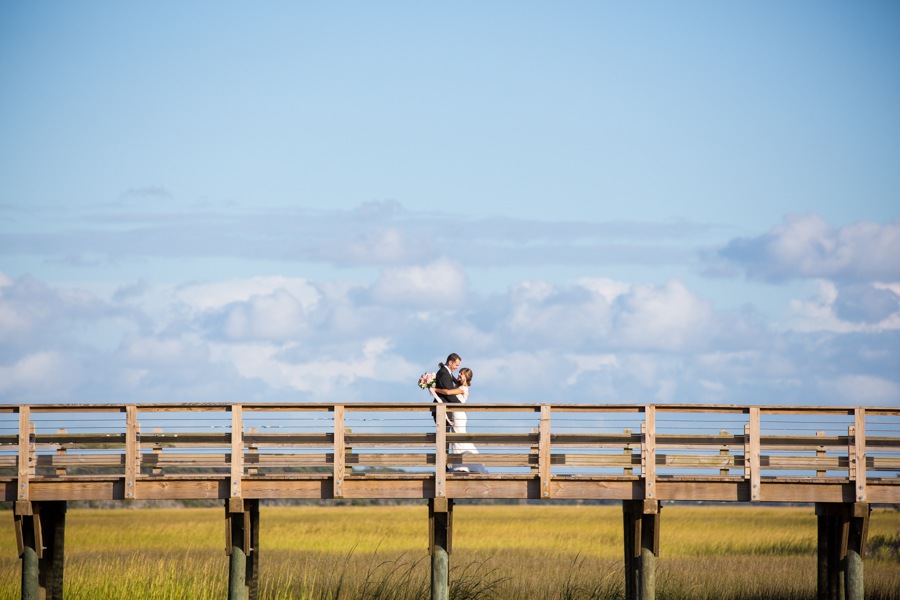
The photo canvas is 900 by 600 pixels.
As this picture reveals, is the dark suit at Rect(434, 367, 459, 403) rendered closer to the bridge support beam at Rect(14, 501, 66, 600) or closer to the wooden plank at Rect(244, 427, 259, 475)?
the wooden plank at Rect(244, 427, 259, 475)

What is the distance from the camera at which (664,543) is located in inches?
1398

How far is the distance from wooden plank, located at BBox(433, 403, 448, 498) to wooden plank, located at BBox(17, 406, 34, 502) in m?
6.79

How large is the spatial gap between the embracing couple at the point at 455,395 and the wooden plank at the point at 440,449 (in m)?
0.23

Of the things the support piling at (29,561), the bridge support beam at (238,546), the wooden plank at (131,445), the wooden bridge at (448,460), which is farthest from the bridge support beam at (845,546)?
the support piling at (29,561)

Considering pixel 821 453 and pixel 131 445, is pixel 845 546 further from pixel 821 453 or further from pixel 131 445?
pixel 131 445

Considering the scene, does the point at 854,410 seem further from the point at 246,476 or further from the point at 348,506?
the point at 348,506

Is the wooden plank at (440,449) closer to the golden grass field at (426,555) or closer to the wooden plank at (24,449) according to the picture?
the golden grass field at (426,555)

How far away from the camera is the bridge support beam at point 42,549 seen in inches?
715

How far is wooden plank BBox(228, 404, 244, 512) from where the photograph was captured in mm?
16969

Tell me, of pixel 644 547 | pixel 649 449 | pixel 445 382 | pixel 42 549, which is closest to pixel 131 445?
pixel 42 549

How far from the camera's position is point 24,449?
17.3m

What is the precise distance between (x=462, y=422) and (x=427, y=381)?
3.40 feet

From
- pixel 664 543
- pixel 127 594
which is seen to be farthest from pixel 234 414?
pixel 664 543

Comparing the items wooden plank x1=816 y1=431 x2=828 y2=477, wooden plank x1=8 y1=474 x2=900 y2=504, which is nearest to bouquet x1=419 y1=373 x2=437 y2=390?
wooden plank x1=8 y1=474 x2=900 y2=504
